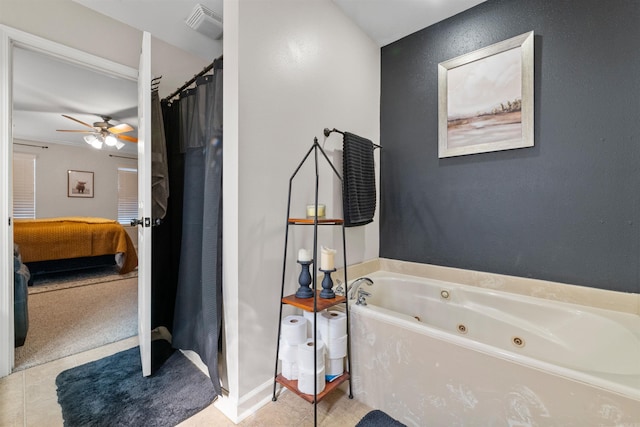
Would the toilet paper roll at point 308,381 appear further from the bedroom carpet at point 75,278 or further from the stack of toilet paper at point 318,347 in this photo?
the bedroom carpet at point 75,278

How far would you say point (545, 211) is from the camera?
5.58ft

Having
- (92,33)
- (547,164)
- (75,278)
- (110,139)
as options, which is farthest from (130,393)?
(110,139)

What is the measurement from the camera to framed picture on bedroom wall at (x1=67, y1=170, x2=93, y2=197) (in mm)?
5488

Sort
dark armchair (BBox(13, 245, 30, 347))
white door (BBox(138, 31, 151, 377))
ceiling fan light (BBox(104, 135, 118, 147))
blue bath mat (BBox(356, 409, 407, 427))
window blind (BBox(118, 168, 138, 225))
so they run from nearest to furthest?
1. blue bath mat (BBox(356, 409, 407, 427))
2. white door (BBox(138, 31, 151, 377))
3. dark armchair (BBox(13, 245, 30, 347))
4. ceiling fan light (BBox(104, 135, 118, 147))
5. window blind (BBox(118, 168, 138, 225))

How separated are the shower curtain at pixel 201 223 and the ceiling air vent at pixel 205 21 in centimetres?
56

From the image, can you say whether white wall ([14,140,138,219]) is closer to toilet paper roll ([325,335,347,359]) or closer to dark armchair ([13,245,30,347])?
dark armchair ([13,245,30,347])

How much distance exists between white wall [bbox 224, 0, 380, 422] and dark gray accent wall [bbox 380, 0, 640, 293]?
885 mm

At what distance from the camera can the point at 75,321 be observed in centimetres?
241

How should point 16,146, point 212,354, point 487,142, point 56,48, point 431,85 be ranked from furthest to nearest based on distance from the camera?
1. point 16,146
2. point 431,85
3. point 487,142
4. point 56,48
5. point 212,354

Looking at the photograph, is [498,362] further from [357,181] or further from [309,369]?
[357,181]

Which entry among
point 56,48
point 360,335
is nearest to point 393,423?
point 360,335

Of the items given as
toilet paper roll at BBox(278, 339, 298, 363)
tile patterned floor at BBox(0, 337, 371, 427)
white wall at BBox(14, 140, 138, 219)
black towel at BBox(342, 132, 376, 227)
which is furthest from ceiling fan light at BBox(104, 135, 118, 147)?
toilet paper roll at BBox(278, 339, 298, 363)

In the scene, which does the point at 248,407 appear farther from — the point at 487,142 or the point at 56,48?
the point at 56,48

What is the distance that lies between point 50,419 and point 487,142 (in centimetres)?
299
